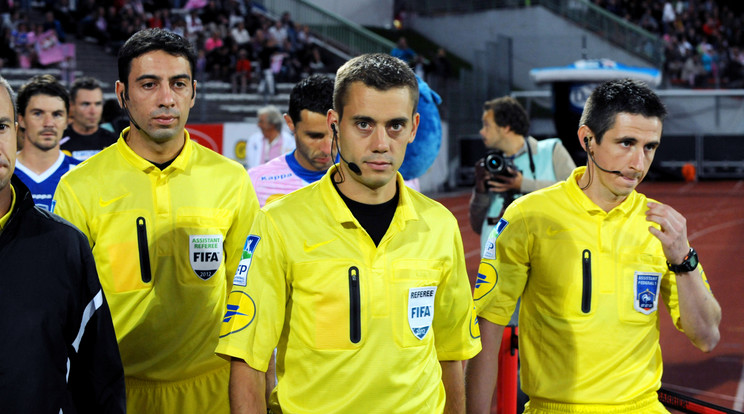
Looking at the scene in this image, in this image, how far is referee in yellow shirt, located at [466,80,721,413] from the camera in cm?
302

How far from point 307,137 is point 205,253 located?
1.23 meters

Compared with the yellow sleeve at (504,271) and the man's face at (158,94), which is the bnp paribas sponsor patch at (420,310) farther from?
the man's face at (158,94)

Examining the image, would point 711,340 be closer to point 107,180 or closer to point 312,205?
point 312,205

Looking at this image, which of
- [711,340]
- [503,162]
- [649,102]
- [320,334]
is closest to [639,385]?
[711,340]

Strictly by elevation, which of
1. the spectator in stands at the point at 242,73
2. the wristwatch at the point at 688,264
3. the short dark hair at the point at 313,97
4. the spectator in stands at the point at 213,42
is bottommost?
the wristwatch at the point at 688,264

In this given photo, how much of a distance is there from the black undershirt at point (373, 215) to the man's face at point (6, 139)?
91 centimetres

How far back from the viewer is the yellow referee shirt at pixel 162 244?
10.4 ft

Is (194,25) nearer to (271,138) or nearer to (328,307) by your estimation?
(271,138)

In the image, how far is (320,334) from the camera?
2432 mm

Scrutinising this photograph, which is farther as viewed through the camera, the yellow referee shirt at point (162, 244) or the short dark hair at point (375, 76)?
the yellow referee shirt at point (162, 244)

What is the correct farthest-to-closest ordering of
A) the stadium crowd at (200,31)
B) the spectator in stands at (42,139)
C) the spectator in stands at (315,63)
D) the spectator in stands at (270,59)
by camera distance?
the spectator in stands at (315,63) → the spectator in stands at (270,59) → the stadium crowd at (200,31) → the spectator in stands at (42,139)

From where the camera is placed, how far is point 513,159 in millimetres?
A: 6473

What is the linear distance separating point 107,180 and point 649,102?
2020mm

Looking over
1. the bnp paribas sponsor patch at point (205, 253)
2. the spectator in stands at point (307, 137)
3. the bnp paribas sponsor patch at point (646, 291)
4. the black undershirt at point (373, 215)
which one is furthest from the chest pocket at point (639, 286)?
the spectator in stands at point (307, 137)
